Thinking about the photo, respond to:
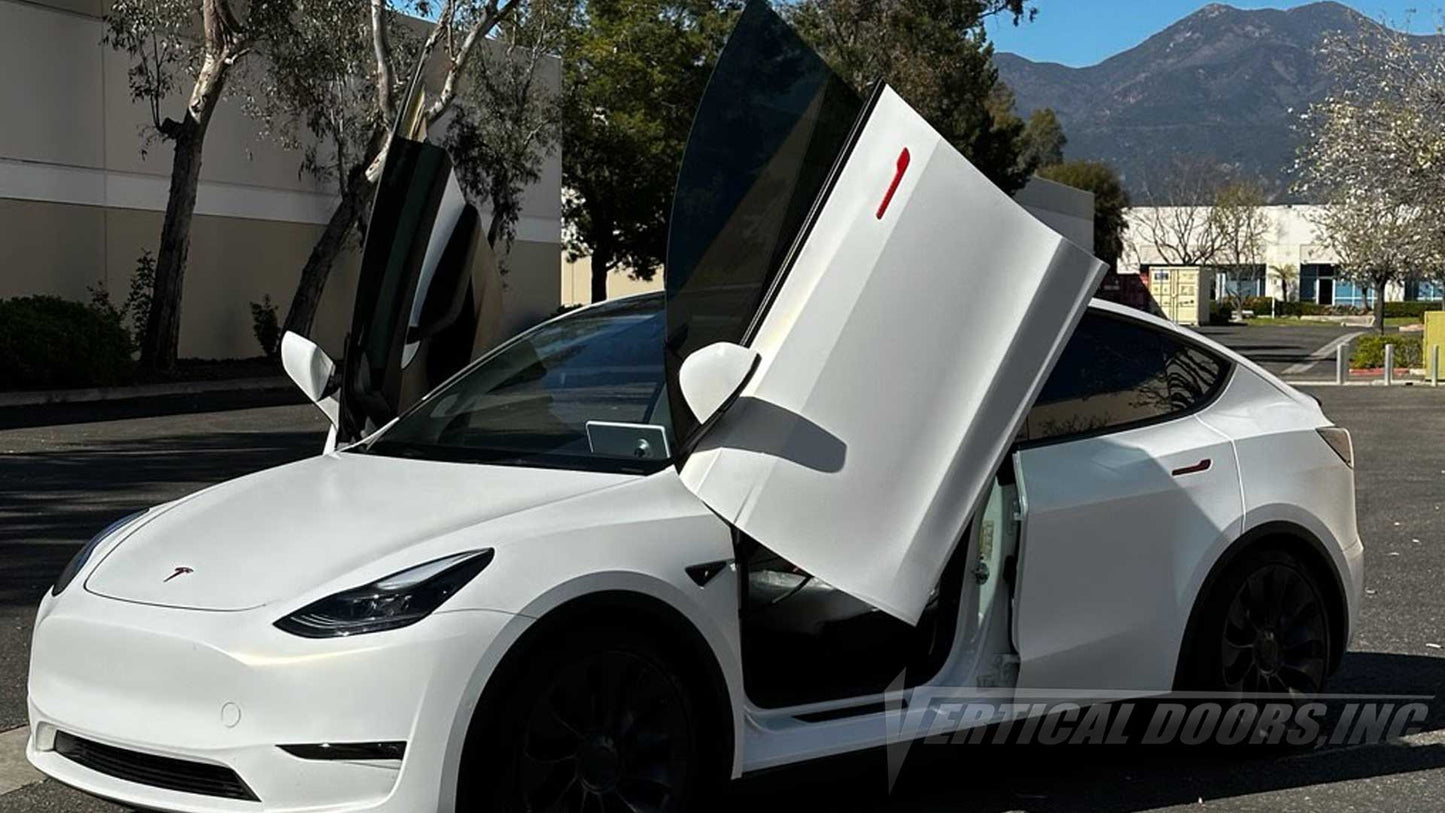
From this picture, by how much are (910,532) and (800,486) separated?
332mm

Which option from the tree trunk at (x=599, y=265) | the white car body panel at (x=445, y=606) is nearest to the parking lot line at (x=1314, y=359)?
the tree trunk at (x=599, y=265)

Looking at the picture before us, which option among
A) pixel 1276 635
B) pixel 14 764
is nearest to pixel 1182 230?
pixel 1276 635

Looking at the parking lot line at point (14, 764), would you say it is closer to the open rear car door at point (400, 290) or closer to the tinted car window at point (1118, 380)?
the open rear car door at point (400, 290)

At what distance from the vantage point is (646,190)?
163 feet

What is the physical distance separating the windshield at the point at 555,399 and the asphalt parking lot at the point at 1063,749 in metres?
1.14

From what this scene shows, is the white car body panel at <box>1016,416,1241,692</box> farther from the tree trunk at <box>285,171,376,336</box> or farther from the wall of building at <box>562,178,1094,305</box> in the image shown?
the wall of building at <box>562,178,1094,305</box>

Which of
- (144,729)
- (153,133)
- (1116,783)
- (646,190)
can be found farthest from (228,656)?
(646,190)

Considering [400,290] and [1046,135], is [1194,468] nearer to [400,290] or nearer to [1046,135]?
[400,290]

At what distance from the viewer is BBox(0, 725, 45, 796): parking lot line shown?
216 inches

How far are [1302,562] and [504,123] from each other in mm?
32456

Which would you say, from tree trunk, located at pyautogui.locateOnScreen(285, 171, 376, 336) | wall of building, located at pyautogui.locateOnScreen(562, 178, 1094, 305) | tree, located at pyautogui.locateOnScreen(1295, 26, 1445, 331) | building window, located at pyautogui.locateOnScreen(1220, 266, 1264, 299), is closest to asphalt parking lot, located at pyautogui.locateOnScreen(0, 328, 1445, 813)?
tree, located at pyautogui.locateOnScreen(1295, 26, 1445, 331)

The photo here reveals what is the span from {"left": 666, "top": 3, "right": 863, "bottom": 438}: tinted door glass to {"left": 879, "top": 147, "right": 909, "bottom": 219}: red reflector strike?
0.15 meters

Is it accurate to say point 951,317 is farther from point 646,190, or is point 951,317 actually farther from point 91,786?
point 646,190

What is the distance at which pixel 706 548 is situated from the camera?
462 centimetres
